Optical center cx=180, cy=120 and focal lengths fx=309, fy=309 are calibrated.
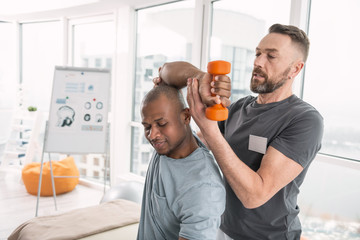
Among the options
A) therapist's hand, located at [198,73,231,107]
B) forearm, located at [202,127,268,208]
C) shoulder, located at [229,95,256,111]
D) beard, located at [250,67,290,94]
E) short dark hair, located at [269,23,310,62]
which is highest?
short dark hair, located at [269,23,310,62]

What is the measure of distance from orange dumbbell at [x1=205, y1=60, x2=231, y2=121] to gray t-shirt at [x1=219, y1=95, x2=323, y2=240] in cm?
32

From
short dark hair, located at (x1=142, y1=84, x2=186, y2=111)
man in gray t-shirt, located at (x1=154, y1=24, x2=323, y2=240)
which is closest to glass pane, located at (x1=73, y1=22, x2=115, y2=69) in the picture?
man in gray t-shirt, located at (x1=154, y1=24, x2=323, y2=240)

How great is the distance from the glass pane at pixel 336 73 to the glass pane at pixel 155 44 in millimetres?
1539

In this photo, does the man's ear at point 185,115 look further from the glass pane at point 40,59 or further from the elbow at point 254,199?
the glass pane at point 40,59

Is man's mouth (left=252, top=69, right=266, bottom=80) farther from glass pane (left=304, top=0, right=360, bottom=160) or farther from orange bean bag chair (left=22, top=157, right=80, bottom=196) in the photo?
orange bean bag chair (left=22, top=157, right=80, bottom=196)

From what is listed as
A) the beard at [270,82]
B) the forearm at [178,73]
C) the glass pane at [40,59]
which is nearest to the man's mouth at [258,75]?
the beard at [270,82]

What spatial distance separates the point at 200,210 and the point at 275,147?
14.4 inches

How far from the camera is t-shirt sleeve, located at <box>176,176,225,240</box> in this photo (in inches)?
35.9

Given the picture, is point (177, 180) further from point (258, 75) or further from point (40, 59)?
point (40, 59)

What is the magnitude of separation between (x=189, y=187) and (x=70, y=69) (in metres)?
2.98

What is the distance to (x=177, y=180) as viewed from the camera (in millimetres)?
1011

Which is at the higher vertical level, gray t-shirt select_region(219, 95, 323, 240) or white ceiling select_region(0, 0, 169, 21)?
white ceiling select_region(0, 0, 169, 21)

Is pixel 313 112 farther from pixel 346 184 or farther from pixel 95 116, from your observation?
pixel 95 116

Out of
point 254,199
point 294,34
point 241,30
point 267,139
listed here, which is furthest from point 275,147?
point 241,30
